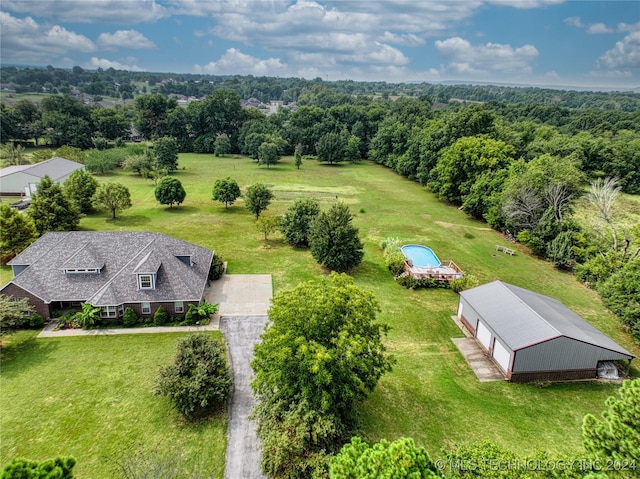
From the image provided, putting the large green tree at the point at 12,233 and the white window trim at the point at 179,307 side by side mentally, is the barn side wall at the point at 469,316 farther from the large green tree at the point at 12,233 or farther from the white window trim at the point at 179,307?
the large green tree at the point at 12,233

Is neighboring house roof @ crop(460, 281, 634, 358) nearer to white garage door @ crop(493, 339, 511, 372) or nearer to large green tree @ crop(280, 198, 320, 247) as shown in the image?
white garage door @ crop(493, 339, 511, 372)

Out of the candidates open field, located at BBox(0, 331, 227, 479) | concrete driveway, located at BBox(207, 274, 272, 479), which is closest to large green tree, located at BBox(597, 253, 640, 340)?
concrete driveway, located at BBox(207, 274, 272, 479)

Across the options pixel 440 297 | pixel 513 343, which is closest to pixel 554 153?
pixel 440 297

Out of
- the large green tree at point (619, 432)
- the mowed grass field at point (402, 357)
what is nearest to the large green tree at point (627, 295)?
the mowed grass field at point (402, 357)

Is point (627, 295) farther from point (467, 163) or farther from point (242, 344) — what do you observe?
point (467, 163)

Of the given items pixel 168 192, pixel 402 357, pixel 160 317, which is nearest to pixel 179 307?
pixel 160 317

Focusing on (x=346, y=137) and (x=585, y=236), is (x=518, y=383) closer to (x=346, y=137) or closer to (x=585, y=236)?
(x=585, y=236)
